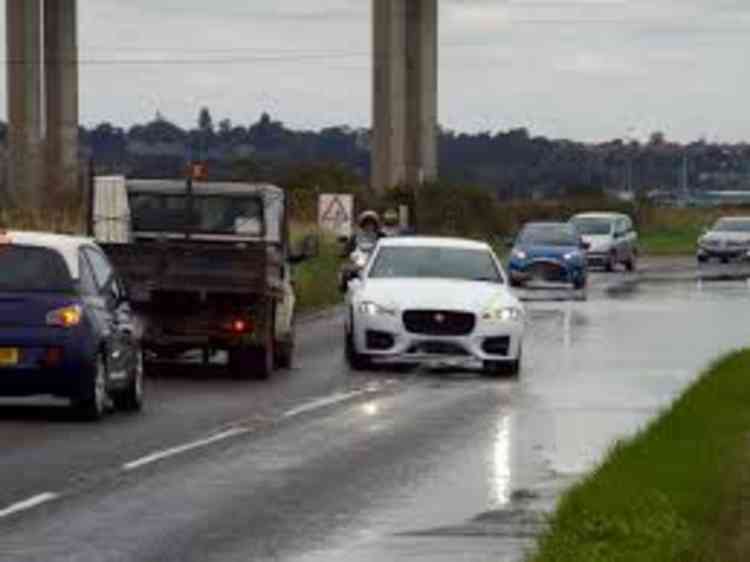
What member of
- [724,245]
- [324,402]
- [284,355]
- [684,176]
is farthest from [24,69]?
[684,176]

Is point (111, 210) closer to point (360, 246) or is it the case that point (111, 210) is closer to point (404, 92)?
point (360, 246)

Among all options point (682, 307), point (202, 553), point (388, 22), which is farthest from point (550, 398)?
point (388, 22)

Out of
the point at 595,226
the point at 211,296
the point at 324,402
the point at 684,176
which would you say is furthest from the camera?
the point at 684,176

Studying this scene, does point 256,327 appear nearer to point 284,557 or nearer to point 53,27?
point 284,557

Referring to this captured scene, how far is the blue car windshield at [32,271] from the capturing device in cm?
2119

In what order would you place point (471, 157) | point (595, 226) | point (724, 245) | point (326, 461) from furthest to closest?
point (471, 157)
point (724, 245)
point (595, 226)
point (326, 461)

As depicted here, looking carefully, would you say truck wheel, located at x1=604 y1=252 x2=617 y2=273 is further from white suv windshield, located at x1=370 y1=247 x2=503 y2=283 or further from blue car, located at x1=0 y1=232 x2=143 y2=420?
blue car, located at x1=0 y1=232 x2=143 y2=420

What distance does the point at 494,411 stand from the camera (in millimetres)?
23141

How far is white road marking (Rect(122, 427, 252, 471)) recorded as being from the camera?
17406mm

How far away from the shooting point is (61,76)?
68875 millimetres

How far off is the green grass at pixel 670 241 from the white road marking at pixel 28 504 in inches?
2940

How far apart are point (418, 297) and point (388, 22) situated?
4659 centimetres

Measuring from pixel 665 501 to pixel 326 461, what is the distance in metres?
4.44

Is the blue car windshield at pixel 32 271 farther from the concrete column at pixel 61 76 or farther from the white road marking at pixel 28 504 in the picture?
the concrete column at pixel 61 76
